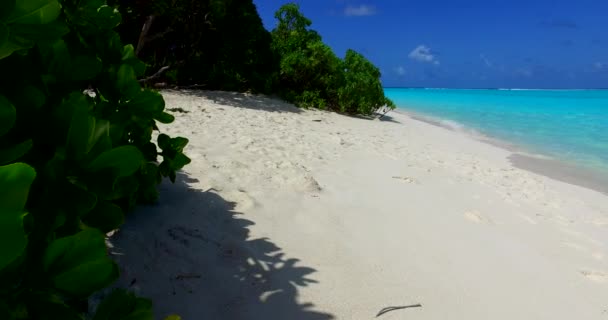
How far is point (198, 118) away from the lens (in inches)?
279

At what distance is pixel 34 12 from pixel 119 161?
0.25 metres

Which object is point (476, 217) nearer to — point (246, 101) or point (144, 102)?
point (144, 102)

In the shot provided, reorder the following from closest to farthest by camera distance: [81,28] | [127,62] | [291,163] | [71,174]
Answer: [71,174], [81,28], [127,62], [291,163]

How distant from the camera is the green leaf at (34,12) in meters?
0.59

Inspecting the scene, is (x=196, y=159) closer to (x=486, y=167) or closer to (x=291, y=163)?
(x=291, y=163)

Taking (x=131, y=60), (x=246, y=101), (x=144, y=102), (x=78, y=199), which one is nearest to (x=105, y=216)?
(x=78, y=199)

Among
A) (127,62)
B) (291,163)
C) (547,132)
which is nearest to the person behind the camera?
(127,62)

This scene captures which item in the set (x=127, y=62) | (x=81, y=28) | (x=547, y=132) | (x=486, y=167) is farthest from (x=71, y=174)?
(x=547, y=132)

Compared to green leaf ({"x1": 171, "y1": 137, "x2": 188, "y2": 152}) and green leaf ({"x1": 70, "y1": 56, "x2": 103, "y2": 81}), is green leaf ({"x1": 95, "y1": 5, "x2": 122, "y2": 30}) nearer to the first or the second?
green leaf ({"x1": 70, "y1": 56, "x2": 103, "y2": 81})

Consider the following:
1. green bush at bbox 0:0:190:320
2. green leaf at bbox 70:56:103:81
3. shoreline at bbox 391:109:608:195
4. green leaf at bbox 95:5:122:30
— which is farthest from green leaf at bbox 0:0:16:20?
shoreline at bbox 391:109:608:195

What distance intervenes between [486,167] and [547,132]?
951cm

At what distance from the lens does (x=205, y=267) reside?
86.8 inches

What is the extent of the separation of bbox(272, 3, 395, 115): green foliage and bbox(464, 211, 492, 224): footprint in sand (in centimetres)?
855

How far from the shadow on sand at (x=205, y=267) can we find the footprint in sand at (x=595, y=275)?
1937 millimetres
